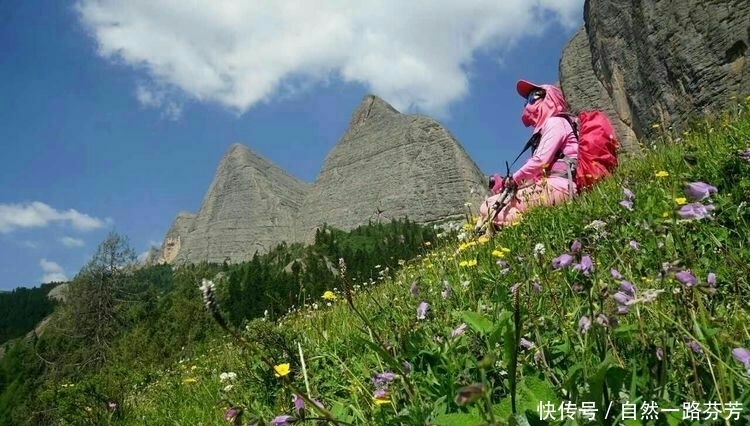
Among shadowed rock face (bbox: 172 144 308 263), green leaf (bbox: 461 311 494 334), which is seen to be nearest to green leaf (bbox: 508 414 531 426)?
green leaf (bbox: 461 311 494 334)

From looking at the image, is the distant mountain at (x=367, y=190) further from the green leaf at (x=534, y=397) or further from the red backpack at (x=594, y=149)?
the green leaf at (x=534, y=397)

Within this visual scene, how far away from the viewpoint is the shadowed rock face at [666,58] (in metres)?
11.7

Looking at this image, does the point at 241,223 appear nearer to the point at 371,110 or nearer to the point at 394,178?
the point at 371,110

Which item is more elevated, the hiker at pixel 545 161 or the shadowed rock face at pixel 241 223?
the shadowed rock face at pixel 241 223

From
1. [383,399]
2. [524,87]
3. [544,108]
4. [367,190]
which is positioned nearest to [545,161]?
[544,108]

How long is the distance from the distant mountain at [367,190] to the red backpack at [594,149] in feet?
404

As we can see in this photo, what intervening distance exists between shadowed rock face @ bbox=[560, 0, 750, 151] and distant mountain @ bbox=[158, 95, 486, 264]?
364ft

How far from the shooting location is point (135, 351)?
23781mm

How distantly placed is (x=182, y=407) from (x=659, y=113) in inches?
576

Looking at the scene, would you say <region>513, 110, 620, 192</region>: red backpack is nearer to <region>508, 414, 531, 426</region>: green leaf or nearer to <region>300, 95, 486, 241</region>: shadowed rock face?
<region>508, 414, 531, 426</region>: green leaf

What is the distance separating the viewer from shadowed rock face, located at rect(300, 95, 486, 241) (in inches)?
5812

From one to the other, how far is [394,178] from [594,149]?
14570cm

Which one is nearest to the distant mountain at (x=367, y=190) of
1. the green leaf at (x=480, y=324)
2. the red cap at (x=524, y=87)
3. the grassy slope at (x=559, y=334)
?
the red cap at (x=524, y=87)

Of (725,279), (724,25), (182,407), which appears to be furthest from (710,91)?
(182,407)
